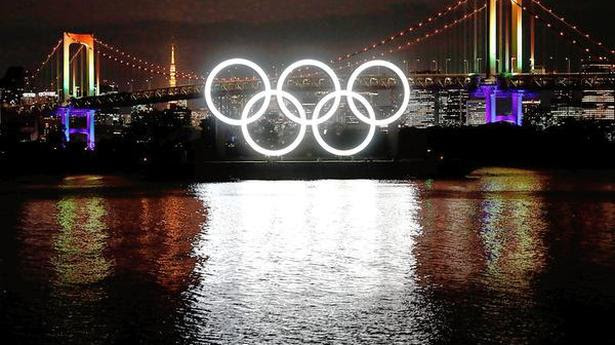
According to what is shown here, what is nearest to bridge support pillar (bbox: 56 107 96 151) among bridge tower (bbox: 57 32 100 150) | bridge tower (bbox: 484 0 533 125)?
bridge tower (bbox: 57 32 100 150)

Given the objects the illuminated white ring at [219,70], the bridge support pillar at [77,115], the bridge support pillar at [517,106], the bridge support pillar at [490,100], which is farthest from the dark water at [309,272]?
the bridge support pillar at [77,115]

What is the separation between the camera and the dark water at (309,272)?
7875 millimetres

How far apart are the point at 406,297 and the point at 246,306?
1.60 meters

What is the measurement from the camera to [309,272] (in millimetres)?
10742

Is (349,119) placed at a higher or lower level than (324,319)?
higher

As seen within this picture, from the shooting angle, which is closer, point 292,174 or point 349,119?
point 292,174

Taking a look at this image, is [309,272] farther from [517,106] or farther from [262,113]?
[517,106]

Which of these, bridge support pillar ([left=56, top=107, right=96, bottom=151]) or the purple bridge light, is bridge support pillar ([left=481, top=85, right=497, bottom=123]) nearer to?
the purple bridge light

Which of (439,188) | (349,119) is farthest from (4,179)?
(349,119)

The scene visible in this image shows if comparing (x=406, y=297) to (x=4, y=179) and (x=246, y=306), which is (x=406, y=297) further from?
(x=4, y=179)

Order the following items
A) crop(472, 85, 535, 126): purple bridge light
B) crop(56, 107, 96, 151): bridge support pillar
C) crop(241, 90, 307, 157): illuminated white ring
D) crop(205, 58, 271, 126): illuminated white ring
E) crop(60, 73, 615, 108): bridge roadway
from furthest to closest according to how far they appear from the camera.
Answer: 1. crop(56, 107, 96, 151): bridge support pillar
2. crop(472, 85, 535, 126): purple bridge light
3. crop(60, 73, 615, 108): bridge roadway
4. crop(205, 58, 271, 126): illuminated white ring
5. crop(241, 90, 307, 157): illuminated white ring

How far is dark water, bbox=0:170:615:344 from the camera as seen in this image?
7875 mm

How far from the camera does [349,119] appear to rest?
6575 centimetres

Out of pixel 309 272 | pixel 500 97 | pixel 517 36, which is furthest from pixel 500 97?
pixel 309 272
